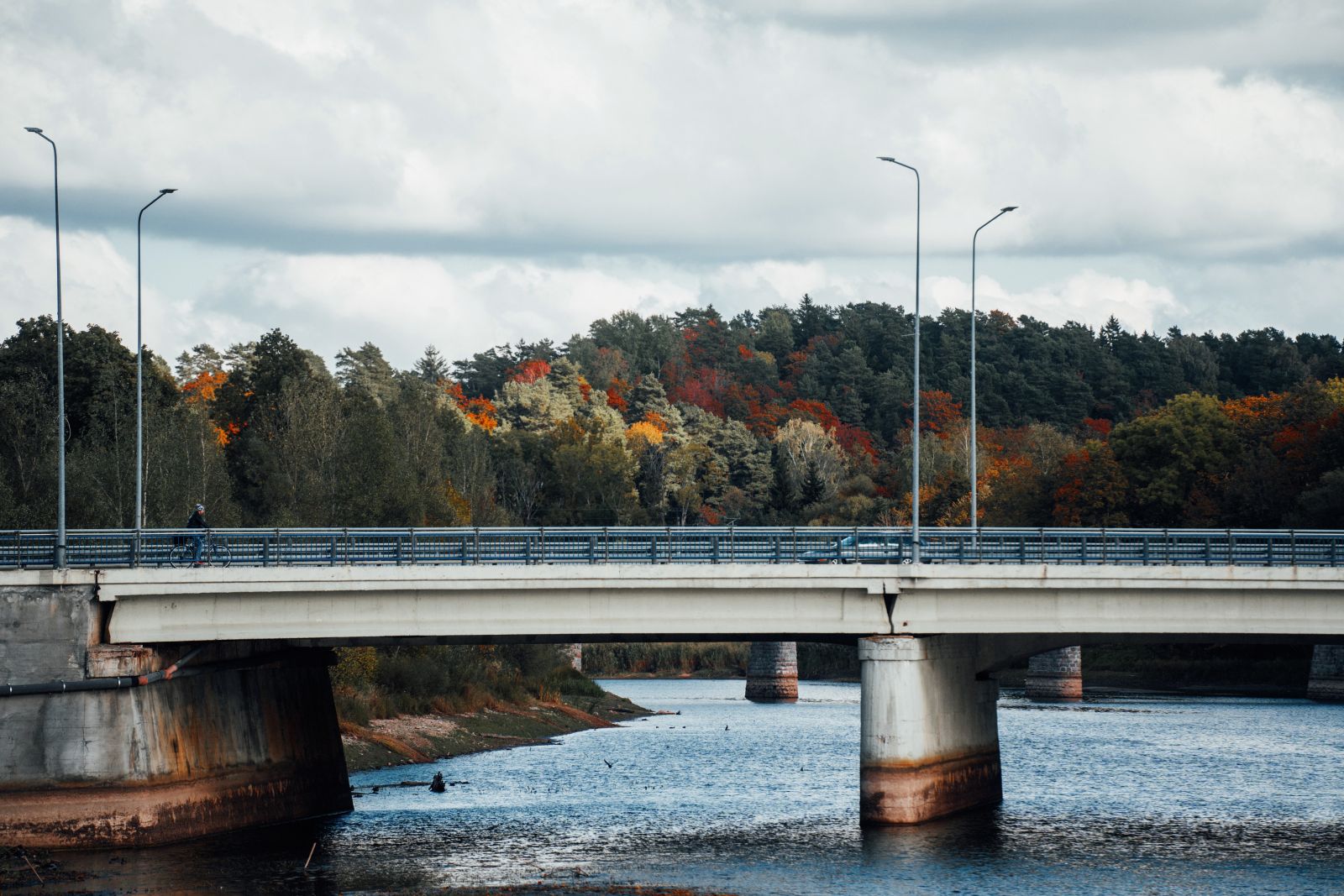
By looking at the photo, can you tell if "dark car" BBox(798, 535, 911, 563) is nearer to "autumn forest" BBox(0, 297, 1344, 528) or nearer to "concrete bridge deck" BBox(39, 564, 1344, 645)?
"concrete bridge deck" BBox(39, 564, 1344, 645)

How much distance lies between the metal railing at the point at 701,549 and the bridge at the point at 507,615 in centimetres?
9

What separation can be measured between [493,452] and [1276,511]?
74801 mm

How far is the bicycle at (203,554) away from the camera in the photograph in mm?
46906

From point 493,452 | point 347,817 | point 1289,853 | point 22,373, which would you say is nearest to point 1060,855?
point 1289,853

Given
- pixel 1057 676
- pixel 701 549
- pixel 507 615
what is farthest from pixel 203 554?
pixel 1057 676

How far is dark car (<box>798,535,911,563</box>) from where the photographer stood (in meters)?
49.4

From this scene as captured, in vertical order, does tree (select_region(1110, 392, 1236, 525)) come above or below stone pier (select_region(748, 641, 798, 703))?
above

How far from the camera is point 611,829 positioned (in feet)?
168

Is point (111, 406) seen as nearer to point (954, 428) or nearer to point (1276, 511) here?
point (1276, 511)

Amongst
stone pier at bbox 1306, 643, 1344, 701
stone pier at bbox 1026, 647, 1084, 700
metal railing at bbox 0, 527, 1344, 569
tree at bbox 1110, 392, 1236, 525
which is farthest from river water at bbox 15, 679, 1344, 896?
tree at bbox 1110, 392, 1236, 525

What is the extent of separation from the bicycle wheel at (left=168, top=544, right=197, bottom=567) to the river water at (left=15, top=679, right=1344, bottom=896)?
758 centimetres

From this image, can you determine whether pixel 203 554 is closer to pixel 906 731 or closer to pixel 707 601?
pixel 707 601

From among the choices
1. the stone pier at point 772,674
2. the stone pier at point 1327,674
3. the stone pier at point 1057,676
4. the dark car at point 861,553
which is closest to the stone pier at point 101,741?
the dark car at point 861,553

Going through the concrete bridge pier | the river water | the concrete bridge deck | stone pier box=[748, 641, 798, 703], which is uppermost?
the concrete bridge deck
